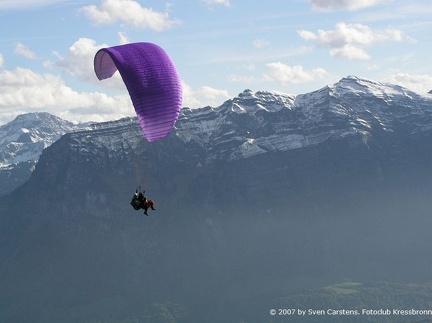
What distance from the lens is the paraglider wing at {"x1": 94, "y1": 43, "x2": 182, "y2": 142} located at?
75.7 metres

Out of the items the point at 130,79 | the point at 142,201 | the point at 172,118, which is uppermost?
the point at 130,79

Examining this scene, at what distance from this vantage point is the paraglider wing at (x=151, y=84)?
2980 inches

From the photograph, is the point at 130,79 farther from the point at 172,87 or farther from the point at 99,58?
the point at 99,58

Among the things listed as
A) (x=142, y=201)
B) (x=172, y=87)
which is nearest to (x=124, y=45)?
(x=172, y=87)

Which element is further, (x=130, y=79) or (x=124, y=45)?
(x=124, y=45)

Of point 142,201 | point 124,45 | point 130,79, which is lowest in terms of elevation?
point 142,201

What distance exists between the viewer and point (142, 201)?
77.2 m

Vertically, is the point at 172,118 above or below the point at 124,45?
below

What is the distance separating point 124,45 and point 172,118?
39.8 feet

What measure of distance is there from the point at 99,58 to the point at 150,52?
30.7 ft

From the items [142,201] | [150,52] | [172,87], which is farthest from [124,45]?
[142,201]

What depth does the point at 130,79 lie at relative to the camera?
248 feet

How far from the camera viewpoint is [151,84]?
75.9 metres

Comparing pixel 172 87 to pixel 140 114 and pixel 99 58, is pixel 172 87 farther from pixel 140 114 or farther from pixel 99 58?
pixel 99 58
